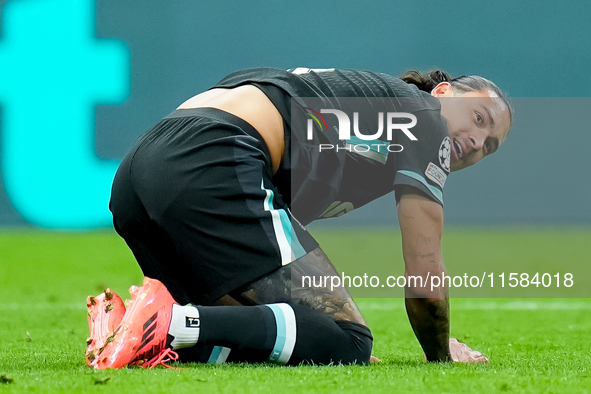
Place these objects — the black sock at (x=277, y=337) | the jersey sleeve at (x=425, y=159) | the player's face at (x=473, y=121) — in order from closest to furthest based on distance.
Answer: the black sock at (x=277, y=337)
the jersey sleeve at (x=425, y=159)
the player's face at (x=473, y=121)

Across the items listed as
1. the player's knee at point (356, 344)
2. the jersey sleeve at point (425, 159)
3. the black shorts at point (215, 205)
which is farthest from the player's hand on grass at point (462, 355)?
the black shorts at point (215, 205)

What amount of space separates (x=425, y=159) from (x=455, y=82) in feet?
1.52

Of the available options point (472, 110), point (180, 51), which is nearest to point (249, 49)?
point (180, 51)

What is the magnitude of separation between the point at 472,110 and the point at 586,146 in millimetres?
4685

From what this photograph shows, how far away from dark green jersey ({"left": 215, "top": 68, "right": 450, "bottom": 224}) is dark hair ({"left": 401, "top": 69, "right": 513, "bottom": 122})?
19 centimetres

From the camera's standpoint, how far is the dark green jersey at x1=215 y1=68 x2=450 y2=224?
2.39m

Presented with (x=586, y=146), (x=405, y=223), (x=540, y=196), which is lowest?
(x=540, y=196)

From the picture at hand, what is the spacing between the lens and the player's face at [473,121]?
102 inches

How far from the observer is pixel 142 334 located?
2.02 metres

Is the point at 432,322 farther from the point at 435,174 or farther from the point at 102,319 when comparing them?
the point at 102,319

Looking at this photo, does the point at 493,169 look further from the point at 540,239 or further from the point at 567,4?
the point at 567,4

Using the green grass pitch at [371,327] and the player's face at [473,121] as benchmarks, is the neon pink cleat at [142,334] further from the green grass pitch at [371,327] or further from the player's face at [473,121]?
the player's face at [473,121]

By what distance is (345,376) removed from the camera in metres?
1.96

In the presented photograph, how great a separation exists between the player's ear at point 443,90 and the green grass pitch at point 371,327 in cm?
92
